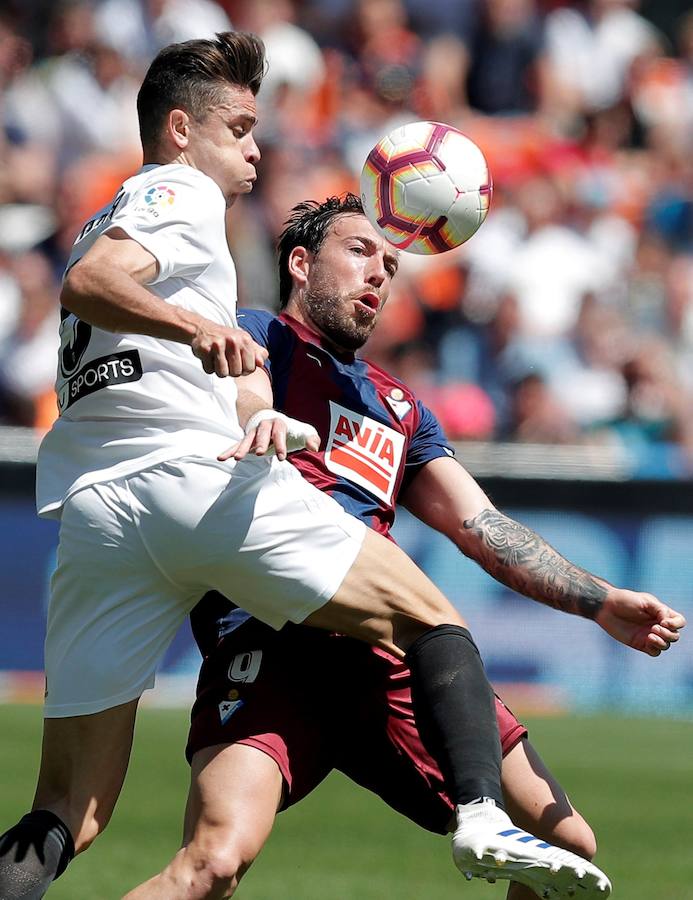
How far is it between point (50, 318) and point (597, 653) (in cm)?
543

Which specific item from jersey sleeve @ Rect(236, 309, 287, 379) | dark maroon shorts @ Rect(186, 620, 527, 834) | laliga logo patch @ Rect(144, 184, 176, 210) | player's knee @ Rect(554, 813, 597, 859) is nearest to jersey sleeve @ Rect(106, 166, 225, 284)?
laliga logo patch @ Rect(144, 184, 176, 210)

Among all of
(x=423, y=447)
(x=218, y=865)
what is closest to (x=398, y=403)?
(x=423, y=447)

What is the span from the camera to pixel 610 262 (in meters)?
14.4

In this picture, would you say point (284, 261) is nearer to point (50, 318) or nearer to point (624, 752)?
point (624, 752)

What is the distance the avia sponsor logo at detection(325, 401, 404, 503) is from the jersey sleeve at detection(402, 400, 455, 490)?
12 centimetres

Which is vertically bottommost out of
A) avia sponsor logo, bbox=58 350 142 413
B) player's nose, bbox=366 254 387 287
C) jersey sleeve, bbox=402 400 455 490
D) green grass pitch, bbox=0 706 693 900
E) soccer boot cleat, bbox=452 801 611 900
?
green grass pitch, bbox=0 706 693 900

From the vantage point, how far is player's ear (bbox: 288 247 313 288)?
514 cm

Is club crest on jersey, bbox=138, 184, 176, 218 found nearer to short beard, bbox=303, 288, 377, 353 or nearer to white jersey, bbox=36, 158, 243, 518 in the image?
white jersey, bbox=36, 158, 243, 518

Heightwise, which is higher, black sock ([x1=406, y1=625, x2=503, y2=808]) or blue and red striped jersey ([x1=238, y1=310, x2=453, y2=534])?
blue and red striped jersey ([x1=238, y1=310, x2=453, y2=534])

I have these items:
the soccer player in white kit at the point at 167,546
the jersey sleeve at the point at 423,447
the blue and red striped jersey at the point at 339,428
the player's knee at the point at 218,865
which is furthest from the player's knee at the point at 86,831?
the jersey sleeve at the point at 423,447

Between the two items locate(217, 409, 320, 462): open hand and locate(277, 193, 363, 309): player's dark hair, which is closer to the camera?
locate(217, 409, 320, 462): open hand

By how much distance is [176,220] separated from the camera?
408 cm

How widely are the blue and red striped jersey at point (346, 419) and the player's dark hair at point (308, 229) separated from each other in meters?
0.23

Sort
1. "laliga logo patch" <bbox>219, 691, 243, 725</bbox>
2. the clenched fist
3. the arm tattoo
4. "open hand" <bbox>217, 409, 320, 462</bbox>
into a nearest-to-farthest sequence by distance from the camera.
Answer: the clenched fist → "open hand" <bbox>217, 409, 320, 462</bbox> → "laliga logo patch" <bbox>219, 691, 243, 725</bbox> → the arm tattoo
